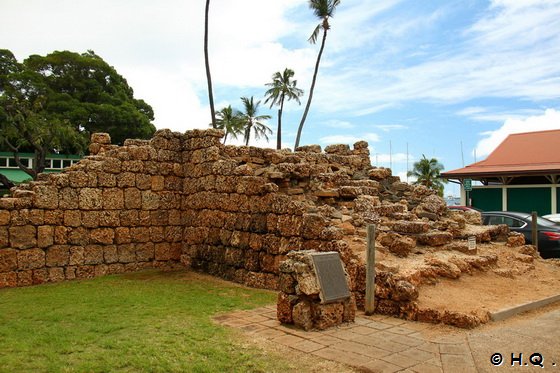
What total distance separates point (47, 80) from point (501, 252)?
1415 inches

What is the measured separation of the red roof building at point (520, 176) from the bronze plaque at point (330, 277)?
767 inches

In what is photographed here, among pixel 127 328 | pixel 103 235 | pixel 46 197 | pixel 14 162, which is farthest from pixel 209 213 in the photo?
pixel 14 162

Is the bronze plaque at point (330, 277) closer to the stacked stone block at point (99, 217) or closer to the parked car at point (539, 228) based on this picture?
the stacked stone block at point (99, 217)

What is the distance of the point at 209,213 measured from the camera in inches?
465

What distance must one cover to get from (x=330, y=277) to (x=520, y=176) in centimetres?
2129

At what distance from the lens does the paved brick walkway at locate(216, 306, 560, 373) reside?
5.29m

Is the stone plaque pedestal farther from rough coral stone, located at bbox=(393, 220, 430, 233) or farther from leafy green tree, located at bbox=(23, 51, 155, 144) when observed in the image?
leafy green tree, located at bbox=(23, 51, 155, 144)

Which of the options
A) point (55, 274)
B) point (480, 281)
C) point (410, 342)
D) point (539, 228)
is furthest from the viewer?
point (539, 228)

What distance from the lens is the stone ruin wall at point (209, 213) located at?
9.58 m

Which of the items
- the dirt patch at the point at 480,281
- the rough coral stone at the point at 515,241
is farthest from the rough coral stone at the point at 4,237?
the rough coral stone at the point at 515,241

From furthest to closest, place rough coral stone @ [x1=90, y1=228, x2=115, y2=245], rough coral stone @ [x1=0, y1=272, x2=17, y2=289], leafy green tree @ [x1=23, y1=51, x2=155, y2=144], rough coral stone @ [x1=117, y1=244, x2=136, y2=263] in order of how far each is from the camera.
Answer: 1. leafy green tree @ [x1=23, y1=51, x2=155, y2=144]
2. rough coral stone @ [x1=117, y1=244, x2=136, y2=263]
3. rough coral stone @ [x1=90, y1=228, x2=115, y2=245]
4. rough coral stone @ [x1=0, y1=272, x2=17, y2=289]

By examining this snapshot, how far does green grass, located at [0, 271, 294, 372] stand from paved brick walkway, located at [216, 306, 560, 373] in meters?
0.62

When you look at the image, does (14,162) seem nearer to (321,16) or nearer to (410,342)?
(321,16)

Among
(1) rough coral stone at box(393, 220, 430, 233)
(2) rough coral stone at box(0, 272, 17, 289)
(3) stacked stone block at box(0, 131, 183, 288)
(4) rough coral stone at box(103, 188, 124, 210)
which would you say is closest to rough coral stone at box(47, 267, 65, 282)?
(3) stacked stone block at box(0, 131, 183, 288)
